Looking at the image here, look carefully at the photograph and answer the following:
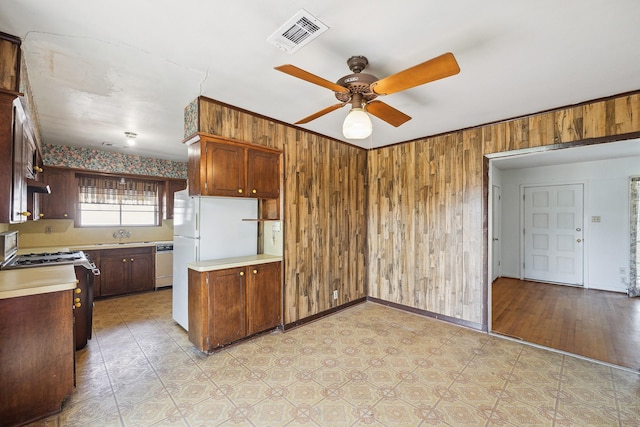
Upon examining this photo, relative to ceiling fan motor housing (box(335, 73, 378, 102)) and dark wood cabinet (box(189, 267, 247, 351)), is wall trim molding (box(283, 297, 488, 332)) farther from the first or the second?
ceiling fan motor housing (box(335, 73, 378, 102))

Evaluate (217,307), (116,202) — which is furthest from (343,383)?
(116,202)

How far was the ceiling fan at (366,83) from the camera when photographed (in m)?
1.54

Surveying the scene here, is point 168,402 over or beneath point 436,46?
beneath

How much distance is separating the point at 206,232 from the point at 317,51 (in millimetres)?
2166

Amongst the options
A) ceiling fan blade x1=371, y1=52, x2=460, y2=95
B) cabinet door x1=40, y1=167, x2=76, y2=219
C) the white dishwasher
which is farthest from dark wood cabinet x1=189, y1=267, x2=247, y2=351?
cabinet door x1=40, y1=167, x2=76, y2=219

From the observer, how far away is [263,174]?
10.7 feet

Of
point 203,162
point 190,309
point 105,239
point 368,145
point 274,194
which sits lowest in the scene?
point 190,309

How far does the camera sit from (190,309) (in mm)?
2941

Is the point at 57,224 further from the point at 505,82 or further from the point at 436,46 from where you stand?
the point at 505,82

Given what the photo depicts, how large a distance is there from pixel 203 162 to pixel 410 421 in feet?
9.08

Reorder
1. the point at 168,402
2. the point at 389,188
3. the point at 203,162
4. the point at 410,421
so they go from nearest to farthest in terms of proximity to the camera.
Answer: the point at 410,421 < the point at 168,402 < the point at 203,162 < the point at 389,188

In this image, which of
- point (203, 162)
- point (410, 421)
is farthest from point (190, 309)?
point (410, 421)

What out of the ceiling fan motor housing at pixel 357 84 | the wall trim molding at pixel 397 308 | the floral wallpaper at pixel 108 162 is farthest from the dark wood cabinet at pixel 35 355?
the floral wallpaper at pixel 108 162

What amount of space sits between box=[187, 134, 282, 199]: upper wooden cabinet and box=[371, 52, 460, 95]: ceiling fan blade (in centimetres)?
168
